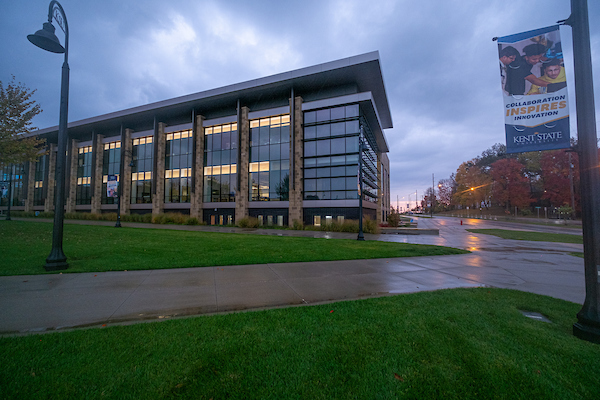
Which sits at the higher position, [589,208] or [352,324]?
[589,208]

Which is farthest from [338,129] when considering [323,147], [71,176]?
[71,176]

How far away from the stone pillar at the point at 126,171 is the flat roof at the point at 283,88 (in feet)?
8.66

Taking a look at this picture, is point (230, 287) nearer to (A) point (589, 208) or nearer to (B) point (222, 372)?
(B) point (222, 372)

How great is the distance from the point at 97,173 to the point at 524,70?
55.8 m

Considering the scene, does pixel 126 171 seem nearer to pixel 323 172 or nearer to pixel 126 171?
pixel 126 171

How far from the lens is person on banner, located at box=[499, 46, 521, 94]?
470 centimetres

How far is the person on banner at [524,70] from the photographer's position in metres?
4.48

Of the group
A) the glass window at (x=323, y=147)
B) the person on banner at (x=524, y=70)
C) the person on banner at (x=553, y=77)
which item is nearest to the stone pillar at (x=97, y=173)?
the glass window at (x=323, y=147)

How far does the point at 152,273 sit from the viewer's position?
7.29m

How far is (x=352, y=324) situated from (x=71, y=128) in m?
59.1

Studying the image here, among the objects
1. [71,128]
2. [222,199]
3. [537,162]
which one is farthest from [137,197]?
[537,162]

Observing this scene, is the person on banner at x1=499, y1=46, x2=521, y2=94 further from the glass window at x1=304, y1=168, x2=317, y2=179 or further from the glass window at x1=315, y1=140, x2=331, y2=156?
the glass window at x1=304, y1=168, x2=317, y2=179

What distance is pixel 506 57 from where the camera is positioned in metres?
4.77

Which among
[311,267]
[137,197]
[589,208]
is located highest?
[137,197]
